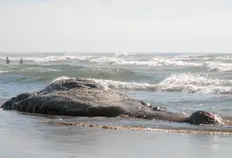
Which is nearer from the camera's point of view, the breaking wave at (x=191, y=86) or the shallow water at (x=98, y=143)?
the shallow water at (x=98, y=143)

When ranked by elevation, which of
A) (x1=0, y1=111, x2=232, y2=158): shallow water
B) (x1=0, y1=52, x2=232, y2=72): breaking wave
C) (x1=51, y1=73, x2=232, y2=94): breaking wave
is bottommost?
(x1=0, y1=111, x2=232, y2=158): shallow water

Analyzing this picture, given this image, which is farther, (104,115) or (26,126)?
(104,115)

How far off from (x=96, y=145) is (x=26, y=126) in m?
2.64

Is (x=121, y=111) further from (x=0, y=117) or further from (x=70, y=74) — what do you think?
(x=70, y=74)

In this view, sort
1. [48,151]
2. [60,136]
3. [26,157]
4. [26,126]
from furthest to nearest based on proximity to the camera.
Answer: [26,126], [60,136], [48,151], [26,157]

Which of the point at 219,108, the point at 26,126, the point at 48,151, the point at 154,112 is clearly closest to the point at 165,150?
the point at 48,151

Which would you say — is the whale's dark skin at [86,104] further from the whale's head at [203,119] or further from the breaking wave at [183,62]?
the breaking wave at [183,62]

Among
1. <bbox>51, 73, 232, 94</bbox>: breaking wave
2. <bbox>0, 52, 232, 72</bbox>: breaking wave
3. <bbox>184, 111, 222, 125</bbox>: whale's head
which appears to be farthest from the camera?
<bbox>0, 52, 232, 72</bbox>: breaking wave

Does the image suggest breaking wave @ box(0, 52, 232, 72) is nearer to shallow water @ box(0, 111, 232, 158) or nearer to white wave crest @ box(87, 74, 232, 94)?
white wave crest @ box(87, 74, 232, 94)

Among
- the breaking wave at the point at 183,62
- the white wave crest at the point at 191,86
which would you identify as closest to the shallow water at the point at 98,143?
the white wave crest at the point at 191,86

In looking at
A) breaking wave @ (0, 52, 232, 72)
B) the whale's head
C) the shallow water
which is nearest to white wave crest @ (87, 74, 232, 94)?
breaking wave @ (0, 52, 232, 72)

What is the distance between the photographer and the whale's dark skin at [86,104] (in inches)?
483

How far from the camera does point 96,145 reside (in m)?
8.16

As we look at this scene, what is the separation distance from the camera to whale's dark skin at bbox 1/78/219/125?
12258 millimetres
